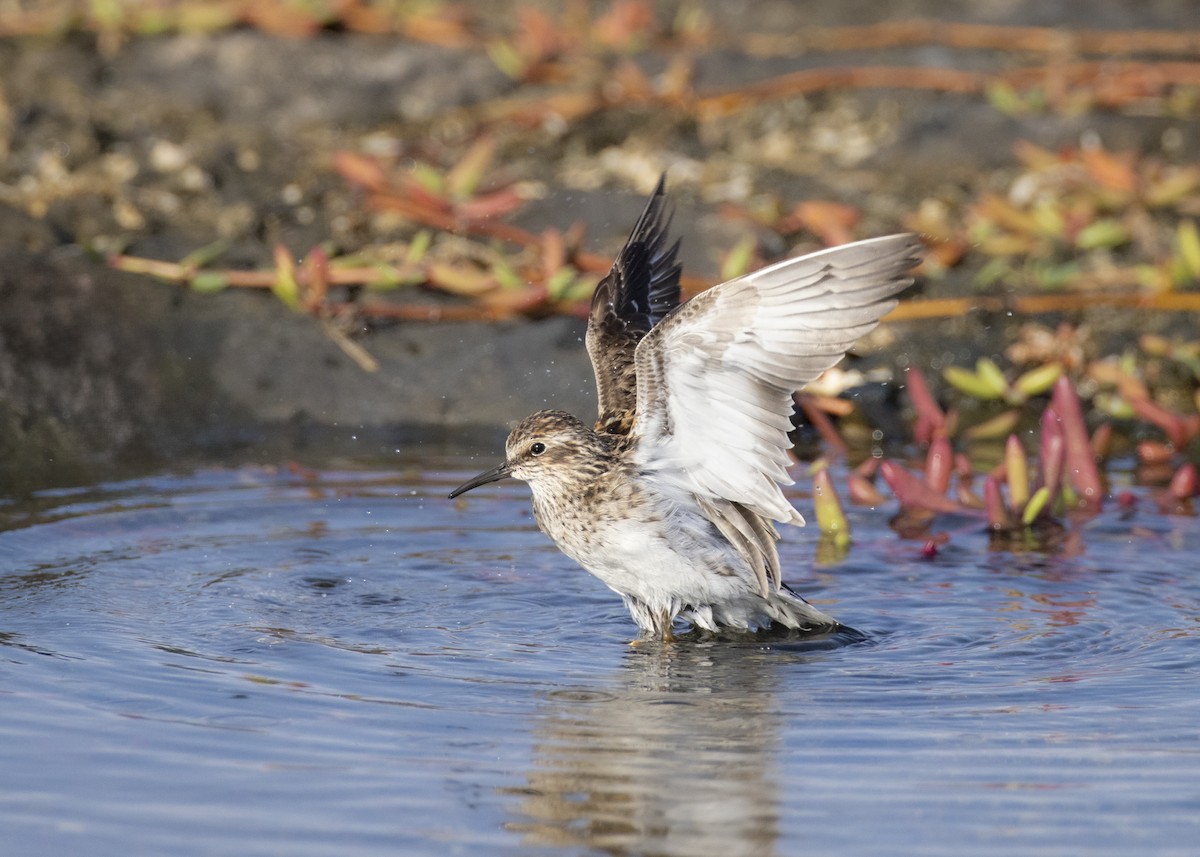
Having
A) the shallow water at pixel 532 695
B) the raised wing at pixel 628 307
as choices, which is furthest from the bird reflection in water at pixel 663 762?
the raised wing at pixel 628 307

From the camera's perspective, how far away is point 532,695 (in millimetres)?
4945

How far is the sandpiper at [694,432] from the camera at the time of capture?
5.00 meters

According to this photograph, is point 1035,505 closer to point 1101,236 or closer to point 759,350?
point 759,350

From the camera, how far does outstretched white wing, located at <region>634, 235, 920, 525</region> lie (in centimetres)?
496

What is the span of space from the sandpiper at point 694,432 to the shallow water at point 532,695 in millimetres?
245

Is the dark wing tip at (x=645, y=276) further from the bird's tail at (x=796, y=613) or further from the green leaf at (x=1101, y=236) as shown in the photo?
the green leaf at (x=1101, y=236)

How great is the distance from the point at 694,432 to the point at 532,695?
1.05 m

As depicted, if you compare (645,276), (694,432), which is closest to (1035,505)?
(645,276)

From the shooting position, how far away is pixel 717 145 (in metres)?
10.9

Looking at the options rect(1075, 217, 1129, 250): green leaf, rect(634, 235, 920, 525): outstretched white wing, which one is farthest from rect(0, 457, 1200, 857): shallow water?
rect(1075, 217, 1129, 250): green leaf

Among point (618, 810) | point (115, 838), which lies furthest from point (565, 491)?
point (115, 838)

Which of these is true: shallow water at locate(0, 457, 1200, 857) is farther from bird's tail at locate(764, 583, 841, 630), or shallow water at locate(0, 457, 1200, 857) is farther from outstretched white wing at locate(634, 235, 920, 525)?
outstretched white wing at locate(634, 235, 920, 525)

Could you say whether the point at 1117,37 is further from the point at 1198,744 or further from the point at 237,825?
the point at 237,825

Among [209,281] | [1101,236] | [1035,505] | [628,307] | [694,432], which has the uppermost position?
[1101,236]
